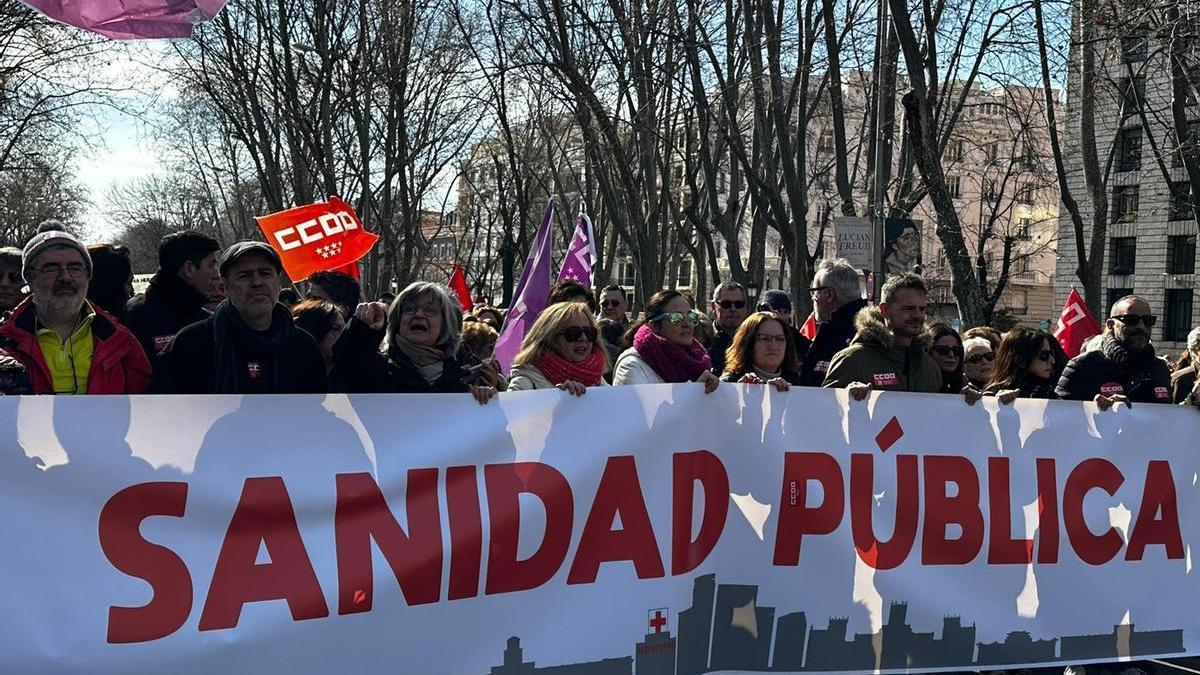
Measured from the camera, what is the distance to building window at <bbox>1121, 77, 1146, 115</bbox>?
1587cm

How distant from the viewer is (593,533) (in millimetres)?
4617

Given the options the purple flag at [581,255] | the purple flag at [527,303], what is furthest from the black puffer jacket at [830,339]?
the purple flag at [581,255]

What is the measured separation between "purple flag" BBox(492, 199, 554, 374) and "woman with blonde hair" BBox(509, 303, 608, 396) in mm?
3548

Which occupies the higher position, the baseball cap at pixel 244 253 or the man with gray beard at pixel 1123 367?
the baseball cap at pixel 244 253

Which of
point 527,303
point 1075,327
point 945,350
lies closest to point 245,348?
point 945,350

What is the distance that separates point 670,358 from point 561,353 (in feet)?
2.02

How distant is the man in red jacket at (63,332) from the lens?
430 cm

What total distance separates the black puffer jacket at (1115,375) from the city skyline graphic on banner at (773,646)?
1.33 meters

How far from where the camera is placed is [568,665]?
14.6 ft

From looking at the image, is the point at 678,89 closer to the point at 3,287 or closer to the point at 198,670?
the point at 3,287

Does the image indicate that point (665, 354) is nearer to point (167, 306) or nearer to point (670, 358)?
point (670, 358)

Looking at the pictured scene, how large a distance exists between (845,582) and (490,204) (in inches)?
1829

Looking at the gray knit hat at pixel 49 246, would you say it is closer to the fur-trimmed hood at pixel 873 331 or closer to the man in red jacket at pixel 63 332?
the man in red jacket at pixel 63 332

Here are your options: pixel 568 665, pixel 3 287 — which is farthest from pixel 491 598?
pixel 3 287
